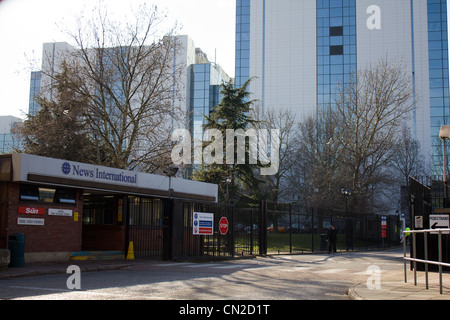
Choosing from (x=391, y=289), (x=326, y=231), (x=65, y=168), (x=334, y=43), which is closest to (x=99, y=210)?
(x=65, y=168)

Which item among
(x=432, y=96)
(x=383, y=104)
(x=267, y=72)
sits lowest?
(x=383, y=104)

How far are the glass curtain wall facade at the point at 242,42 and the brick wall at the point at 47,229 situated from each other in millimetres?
57561

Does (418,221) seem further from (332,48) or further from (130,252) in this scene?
(332,48)

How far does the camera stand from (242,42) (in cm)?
7562

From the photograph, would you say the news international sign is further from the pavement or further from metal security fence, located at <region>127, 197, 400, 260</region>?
the pavement

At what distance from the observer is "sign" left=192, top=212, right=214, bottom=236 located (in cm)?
2028

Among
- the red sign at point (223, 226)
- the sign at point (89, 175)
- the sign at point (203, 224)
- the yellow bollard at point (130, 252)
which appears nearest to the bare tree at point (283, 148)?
the sign at point (89, 175)

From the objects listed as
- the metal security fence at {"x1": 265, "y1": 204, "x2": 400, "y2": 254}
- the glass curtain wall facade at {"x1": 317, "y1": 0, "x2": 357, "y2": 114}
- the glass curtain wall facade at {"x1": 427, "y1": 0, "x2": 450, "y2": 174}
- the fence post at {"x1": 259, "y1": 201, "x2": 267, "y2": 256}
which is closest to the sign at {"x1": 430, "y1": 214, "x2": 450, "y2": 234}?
the fence post at {"x1": 259, "y1": 201, "x2": 267, "y2": 256}

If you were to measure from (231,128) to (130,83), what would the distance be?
29.0ft

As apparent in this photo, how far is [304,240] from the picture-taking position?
110 feet

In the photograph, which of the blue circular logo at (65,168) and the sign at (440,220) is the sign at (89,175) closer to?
the blue circular logo at (65,168)

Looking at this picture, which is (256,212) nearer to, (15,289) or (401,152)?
(15,289)

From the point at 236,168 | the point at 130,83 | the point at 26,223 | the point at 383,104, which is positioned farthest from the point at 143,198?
the point at 383,104
